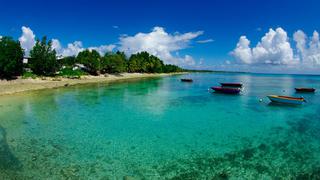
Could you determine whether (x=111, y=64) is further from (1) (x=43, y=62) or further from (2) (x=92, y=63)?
(1) (x=43, y=62)

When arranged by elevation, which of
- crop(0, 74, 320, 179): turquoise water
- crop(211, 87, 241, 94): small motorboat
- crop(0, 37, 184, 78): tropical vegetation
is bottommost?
crop(0, 74, 320, 179): turquoise water

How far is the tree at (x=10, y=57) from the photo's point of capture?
4000cm

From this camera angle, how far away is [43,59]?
52031 mm

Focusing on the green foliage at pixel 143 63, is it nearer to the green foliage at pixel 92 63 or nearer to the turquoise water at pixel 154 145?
the green foliage at pixel 92 63

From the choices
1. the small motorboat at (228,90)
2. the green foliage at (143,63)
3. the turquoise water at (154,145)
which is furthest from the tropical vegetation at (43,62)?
the small motorboat at (228,90)

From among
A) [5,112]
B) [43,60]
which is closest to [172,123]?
[5,112]

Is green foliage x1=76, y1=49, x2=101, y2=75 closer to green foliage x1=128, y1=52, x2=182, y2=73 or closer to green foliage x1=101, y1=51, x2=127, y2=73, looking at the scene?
green foliage x1=101, y1=51, x2=127, y2=73

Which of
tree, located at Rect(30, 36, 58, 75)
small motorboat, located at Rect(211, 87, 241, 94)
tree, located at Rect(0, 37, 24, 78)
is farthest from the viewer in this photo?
tree, located at Rect(30, 36, 58, 75)

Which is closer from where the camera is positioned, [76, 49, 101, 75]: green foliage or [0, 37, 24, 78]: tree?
[0, 37, 24, 78]: tree

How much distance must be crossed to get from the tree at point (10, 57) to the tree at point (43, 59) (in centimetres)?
643

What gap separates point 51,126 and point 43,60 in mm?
41242

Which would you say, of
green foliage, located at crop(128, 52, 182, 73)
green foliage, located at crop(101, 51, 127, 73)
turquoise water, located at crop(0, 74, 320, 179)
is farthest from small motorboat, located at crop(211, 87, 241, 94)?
green foliage, located at crop(128, 52, 182, 73)

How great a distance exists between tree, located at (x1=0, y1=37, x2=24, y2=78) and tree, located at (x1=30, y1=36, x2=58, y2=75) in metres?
6.43

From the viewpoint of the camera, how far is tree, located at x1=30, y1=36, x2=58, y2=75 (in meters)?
51.6
